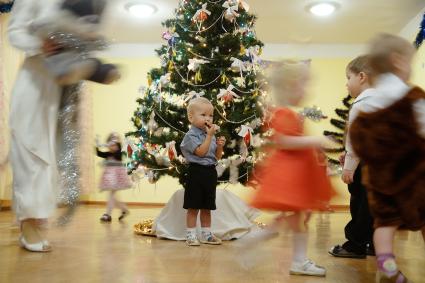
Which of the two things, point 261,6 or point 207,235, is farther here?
point 261,6

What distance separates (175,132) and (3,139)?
2.65m

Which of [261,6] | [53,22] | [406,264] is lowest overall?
[406,264]

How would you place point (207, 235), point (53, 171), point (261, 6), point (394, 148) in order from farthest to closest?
point (261, 6), point (207, 235), point (53, 171), point (394, 148)

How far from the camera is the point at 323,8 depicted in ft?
18.5

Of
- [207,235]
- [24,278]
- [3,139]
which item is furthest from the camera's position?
[3,139]

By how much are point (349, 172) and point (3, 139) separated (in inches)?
161

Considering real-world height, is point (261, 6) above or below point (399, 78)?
above

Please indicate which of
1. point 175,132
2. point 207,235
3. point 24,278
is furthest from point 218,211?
point 24,278

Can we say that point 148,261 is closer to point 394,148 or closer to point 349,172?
point 349,172

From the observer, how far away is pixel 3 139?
4.88 meters

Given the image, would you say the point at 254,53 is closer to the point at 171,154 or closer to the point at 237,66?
the point at 237,66

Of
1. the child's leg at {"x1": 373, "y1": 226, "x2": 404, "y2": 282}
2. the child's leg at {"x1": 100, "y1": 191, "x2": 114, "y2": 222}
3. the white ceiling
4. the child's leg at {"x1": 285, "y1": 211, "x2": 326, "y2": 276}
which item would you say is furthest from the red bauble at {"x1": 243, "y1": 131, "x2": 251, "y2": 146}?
the white ceiling

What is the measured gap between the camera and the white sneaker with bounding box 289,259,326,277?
1.85 m

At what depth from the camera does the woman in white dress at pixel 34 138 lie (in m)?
2.02
